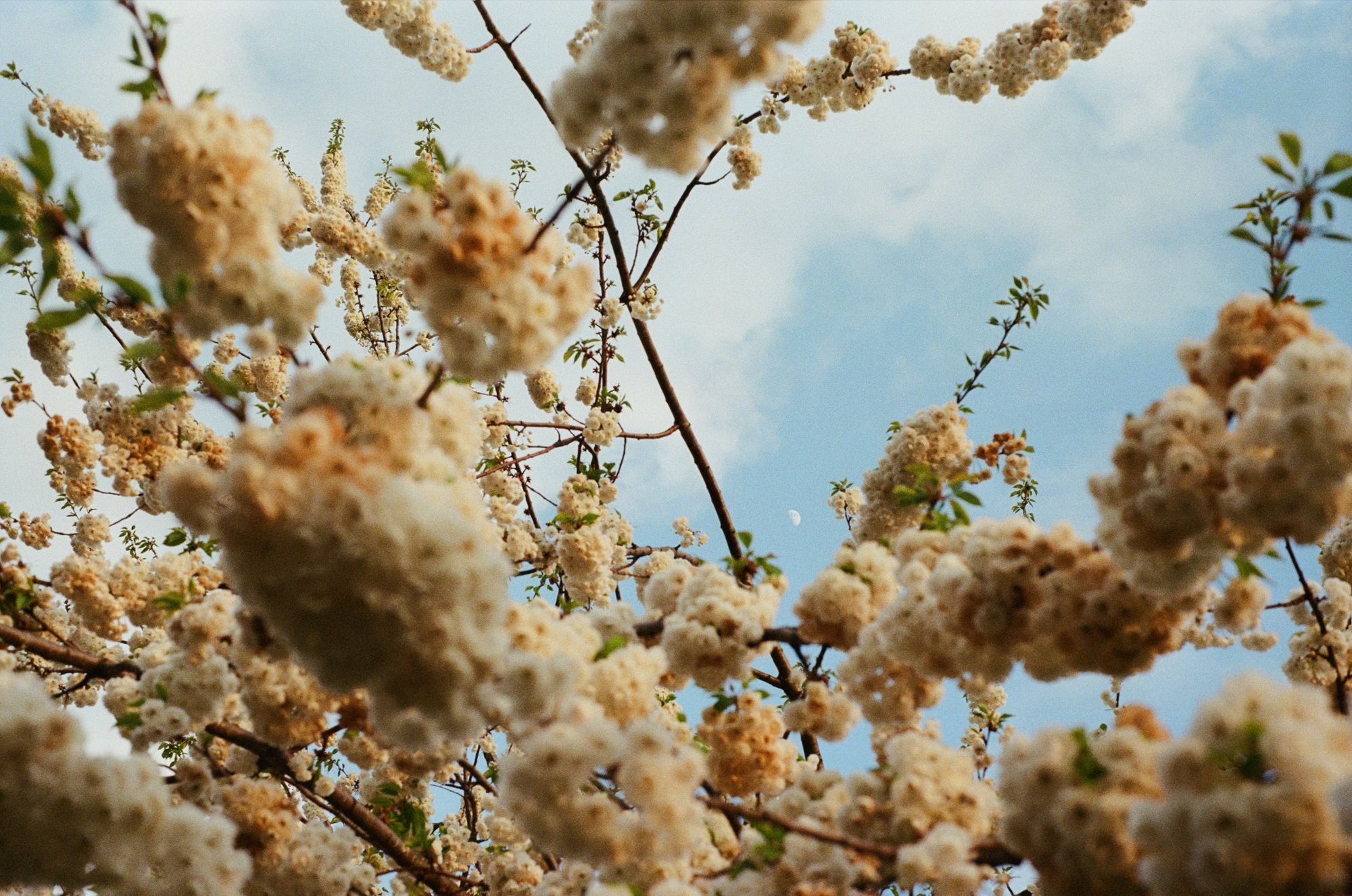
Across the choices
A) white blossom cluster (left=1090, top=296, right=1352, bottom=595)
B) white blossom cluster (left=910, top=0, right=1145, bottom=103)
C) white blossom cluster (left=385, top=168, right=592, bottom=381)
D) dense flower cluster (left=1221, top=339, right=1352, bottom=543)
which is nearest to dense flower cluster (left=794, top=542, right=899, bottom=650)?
white blossom cluster (left=1090, top=296, right=1352, bottom=595)

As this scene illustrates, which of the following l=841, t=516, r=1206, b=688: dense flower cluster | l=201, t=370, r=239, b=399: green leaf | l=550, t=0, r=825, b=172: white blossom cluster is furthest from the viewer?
l=201, t=370, r=239, b=399: green leaf

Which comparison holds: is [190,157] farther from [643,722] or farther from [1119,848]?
[1119,848]

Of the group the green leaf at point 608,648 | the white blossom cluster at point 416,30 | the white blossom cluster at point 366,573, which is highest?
the white blossom cluster at point 416,30

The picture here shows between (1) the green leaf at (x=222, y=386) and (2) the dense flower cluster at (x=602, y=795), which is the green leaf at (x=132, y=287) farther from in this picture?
(2) the dense flower cluster at (x=602, y=795)

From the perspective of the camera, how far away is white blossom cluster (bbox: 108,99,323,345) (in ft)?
8.79

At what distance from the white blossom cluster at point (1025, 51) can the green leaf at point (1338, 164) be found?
5126 mm

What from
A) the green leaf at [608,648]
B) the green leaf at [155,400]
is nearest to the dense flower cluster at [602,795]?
the green leaf at [608,648]

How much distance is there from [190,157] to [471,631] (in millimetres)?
1758

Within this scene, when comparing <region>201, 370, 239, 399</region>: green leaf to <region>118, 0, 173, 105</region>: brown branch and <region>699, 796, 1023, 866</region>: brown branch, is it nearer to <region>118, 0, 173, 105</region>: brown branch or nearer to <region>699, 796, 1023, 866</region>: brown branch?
<region>118, 0, 173, 105</region>: brown branch

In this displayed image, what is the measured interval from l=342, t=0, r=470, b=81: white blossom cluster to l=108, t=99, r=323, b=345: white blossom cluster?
5.50 metres

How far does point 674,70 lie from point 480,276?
93 cm

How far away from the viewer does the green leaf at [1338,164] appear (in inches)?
122

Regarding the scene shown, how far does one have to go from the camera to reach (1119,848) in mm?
2303

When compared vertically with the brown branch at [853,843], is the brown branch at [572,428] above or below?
above
